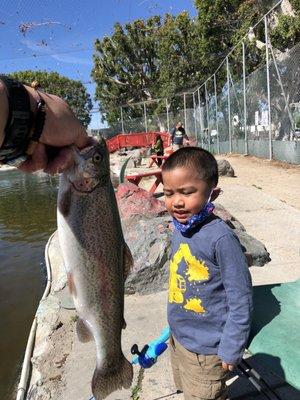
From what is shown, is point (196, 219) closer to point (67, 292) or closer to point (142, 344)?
point (142, 344)

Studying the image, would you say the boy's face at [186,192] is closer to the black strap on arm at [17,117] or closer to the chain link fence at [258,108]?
the black strap on arm at [17,117]

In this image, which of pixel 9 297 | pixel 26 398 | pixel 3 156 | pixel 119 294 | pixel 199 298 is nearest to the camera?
pixel 3 156

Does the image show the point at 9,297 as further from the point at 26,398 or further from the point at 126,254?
the point at 126,254

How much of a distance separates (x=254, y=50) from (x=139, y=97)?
27.6 m

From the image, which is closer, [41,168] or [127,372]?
Answer: [41,168]

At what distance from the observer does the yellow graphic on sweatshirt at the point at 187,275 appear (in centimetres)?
265

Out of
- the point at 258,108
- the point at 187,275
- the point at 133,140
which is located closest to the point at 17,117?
the point at 187,275

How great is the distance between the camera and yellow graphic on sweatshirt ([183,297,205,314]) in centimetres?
267

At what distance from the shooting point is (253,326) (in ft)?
9.66

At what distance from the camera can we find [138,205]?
24.6ft

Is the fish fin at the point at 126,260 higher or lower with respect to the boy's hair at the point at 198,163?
lower

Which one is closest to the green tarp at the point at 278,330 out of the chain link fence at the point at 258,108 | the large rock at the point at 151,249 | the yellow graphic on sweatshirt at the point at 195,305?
the yellow graphic on sweatshirt at the point at 195,305

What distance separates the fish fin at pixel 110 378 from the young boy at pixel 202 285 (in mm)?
495

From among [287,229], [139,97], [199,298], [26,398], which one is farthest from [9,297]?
[139,97]
